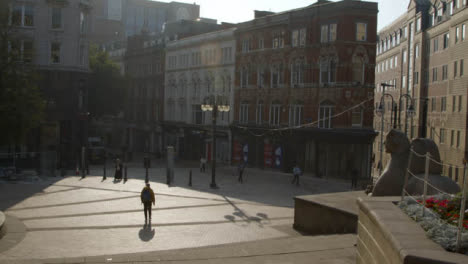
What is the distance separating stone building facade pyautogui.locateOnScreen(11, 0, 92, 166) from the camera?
46.4 m

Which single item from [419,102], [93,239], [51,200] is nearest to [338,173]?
[419,102]

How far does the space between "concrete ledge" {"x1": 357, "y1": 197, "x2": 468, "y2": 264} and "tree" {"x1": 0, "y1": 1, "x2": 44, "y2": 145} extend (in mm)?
24397

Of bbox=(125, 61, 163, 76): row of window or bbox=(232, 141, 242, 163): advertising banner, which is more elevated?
bbox=(125, 61, 163, 76): row of window

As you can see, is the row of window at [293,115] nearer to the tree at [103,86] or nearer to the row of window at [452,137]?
the row of window at [452,137]

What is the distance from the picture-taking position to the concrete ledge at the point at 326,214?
15688 millimetres

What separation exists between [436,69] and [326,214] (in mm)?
41207

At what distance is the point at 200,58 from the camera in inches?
2544

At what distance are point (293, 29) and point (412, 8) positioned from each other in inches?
824

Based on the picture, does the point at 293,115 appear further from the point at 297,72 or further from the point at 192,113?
the point at 192,113

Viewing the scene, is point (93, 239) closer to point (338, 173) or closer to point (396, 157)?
point (396, 157)

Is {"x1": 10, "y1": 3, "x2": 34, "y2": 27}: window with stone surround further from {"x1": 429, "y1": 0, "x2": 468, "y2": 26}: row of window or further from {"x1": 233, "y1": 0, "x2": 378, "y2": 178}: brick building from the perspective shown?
{"x1": 429, "y1": 0, "x2": 468, "y2": 26}: row of window

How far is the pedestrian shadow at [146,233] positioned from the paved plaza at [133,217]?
3 cm

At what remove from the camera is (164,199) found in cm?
2661

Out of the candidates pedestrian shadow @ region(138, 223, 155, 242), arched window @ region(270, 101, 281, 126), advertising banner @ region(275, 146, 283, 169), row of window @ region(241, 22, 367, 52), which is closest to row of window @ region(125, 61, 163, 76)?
row of window @ region(241, 22, 367, 52)
